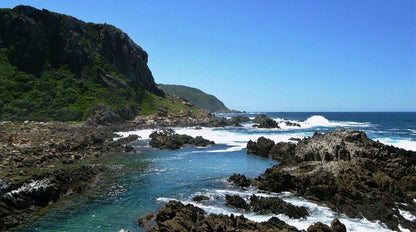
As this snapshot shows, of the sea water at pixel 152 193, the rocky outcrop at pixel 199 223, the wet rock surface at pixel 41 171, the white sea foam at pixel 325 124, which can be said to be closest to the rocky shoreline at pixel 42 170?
Result: the wet rock surface at pixel 41 171

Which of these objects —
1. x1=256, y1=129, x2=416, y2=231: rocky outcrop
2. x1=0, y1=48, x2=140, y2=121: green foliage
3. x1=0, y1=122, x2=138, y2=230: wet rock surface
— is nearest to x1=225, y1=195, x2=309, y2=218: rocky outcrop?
x1=256, y1=129, x2=416, y2=231: rocky outcrop

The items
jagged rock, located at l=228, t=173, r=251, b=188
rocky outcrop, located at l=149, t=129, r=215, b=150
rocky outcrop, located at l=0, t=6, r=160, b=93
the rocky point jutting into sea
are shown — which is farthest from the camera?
rocky outcrop, located at l=0, t=6, r=160, b=93

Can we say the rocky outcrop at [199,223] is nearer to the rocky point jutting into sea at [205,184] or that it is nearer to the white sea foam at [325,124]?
the rocky point jutting into sea at [205,184]

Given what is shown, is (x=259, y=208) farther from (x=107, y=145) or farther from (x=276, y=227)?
(x=107, y=145)

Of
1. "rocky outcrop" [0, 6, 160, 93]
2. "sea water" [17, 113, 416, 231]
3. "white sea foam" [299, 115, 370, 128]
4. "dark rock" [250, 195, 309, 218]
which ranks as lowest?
"sea water" [17, 113, 416, 231]

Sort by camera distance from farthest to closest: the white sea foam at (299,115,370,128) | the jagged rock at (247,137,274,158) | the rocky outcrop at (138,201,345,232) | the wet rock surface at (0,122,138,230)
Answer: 1. the white sea foam at (299,115,370,128)
2. the jagged rock at (247,137,274,158)
3. the wet rock surface at (0,122,138,230)
4. the rocky outcrop at (138,201,345,232)

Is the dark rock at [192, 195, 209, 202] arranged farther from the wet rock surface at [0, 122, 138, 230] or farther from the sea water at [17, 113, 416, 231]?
the wet rock surface at [0, 122, 138, 230]

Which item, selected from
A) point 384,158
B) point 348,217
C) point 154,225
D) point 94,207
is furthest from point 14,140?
point 384,158

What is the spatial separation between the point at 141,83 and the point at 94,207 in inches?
5457

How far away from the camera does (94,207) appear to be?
2273 centimetres

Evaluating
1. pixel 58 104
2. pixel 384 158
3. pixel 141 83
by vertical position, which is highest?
pixel 141 83

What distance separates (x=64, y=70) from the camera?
123188mm

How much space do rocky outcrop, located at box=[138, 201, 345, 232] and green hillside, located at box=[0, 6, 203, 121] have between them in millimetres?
81570

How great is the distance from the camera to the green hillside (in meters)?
96.1
